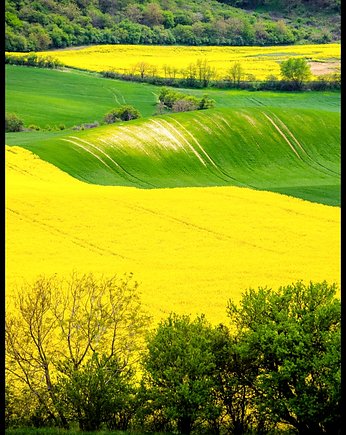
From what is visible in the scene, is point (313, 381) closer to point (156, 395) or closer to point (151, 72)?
point (156, 395)

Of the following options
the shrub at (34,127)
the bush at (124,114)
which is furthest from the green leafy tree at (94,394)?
the bush at (124,114)

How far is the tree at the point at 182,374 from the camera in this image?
24.1 metres

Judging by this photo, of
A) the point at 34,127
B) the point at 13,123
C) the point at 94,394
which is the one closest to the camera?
the point at 94,394

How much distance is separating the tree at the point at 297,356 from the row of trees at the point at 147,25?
10700 centimetres

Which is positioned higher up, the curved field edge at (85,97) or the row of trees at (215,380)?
the curved field edge at (85,97)

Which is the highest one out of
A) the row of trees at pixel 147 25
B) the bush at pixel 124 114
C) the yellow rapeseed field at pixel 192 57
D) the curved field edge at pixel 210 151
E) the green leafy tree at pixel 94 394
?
the row of trees at pixel 147 25

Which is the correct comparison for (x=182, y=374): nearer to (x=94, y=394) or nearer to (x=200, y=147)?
(x=94, y=394)

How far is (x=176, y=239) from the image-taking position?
4322 cm

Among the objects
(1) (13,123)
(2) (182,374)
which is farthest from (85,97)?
(2) (182,374)

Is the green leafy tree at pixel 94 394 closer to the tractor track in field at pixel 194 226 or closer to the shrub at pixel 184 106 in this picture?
the tractor track in field at pixel 194 226

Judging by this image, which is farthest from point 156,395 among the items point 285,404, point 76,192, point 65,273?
point 76,192

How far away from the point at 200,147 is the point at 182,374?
2146 inches

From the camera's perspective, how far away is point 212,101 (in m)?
99.2

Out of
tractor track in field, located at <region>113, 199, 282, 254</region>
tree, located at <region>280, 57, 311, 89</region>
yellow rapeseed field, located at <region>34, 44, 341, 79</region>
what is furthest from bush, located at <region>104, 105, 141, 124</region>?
tractor track in field, located at <region>113, 199, 282, 254</region>
